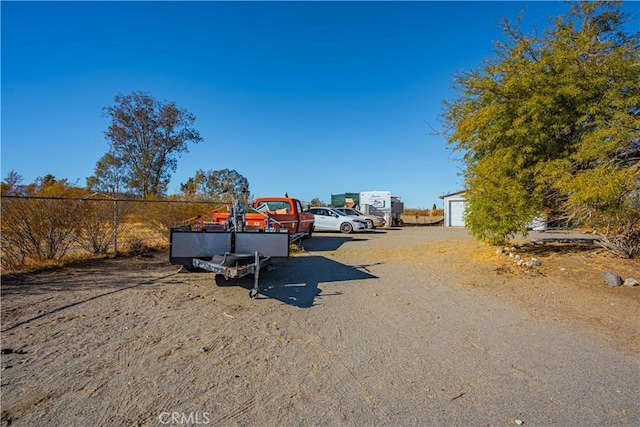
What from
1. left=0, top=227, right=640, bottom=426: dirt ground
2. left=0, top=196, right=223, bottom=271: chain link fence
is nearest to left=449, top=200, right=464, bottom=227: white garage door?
left=0, top=227, right=640, bottom=426: dirt ground

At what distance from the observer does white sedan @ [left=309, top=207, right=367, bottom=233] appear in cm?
2041

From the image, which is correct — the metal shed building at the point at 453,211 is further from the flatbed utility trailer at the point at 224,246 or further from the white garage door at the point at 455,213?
the flatbed utility trailer at the point at 224,246

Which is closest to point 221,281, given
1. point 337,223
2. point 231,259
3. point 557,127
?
point 231,259

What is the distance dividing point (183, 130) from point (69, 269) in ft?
81.9

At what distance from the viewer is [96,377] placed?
3115mm

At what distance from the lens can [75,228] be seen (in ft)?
27.7

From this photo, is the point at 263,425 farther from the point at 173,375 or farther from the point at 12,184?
the point at 12,184

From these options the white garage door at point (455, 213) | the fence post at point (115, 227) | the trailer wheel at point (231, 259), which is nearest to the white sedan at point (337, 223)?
the white garage door at point (455, 213)

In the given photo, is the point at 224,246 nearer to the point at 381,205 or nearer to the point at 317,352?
the point at 317,352

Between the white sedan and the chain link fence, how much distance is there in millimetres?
10404

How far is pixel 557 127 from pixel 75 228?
1180cm

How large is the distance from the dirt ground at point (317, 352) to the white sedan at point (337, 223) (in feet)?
43.2

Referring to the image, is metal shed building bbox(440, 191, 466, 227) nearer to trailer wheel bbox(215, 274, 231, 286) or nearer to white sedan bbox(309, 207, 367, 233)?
white sedan bbox(309, 207, 367, 233)

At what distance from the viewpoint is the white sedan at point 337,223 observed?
66.9ft
